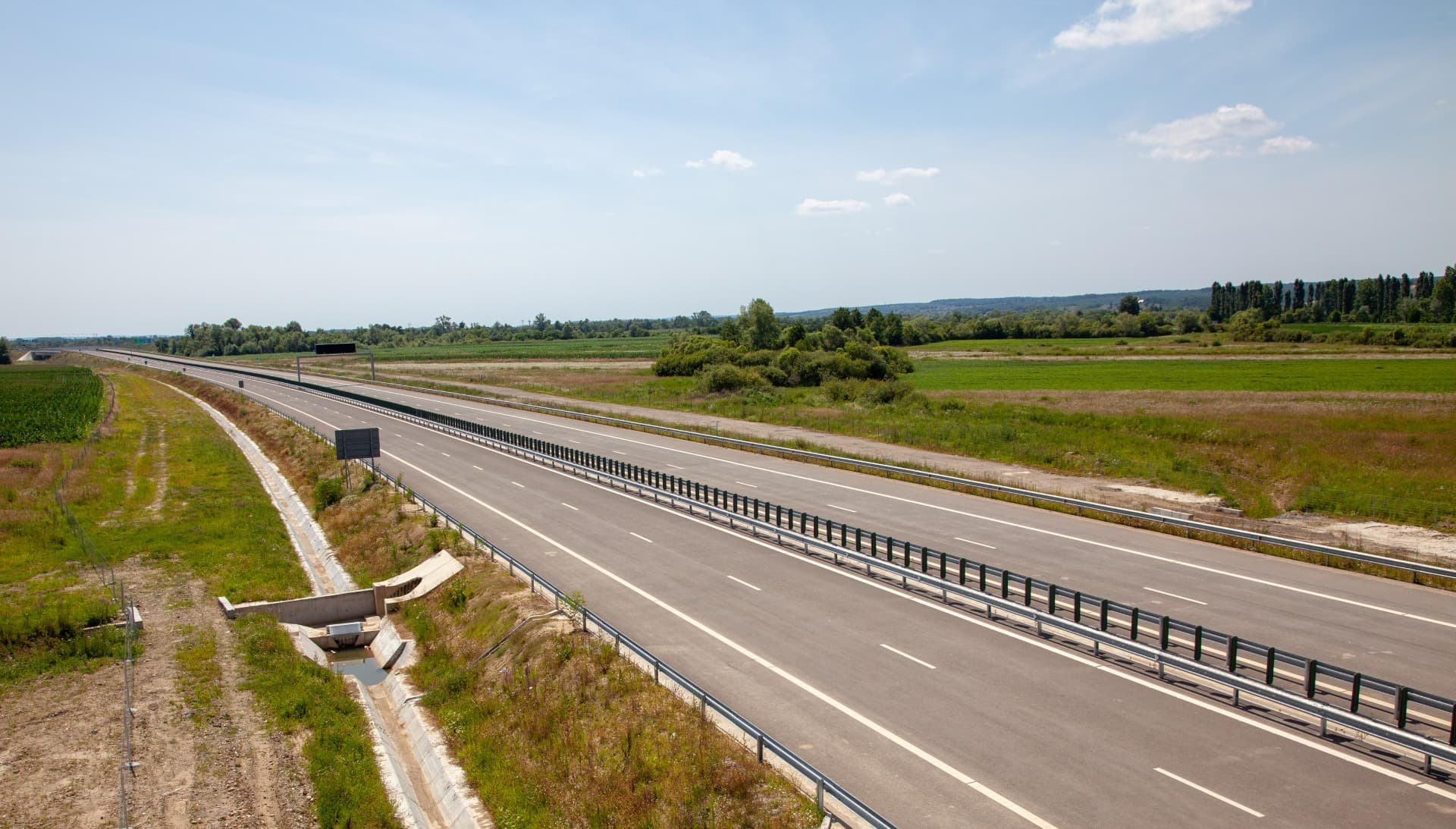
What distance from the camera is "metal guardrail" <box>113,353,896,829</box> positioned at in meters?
12.3

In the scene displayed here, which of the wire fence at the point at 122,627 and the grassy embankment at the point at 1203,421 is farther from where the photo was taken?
the grassy embankment at the point at 1203,421

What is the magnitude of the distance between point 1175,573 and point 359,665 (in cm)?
2328

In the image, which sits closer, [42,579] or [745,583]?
[745,583]

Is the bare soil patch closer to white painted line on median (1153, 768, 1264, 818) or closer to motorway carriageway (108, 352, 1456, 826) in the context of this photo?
motorway carriageway (108, 352, 1456, 826)

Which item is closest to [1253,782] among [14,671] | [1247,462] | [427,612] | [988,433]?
[427,612]

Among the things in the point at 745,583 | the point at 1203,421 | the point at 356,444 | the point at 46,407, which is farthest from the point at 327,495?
the point at 46,407

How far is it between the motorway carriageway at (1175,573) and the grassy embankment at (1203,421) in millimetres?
8348

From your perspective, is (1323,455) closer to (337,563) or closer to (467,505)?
(467,505)

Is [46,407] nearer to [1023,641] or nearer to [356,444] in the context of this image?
[356,444]

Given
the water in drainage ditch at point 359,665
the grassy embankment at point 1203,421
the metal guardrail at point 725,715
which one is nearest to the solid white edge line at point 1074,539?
the grassy embankment at point 1203,421

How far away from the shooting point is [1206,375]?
9281cm

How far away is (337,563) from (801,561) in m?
18.8

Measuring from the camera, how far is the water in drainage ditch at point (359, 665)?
81.0 ft

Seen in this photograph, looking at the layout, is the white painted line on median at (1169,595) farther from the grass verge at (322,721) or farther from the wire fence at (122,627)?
the wire fence at (122,627)
